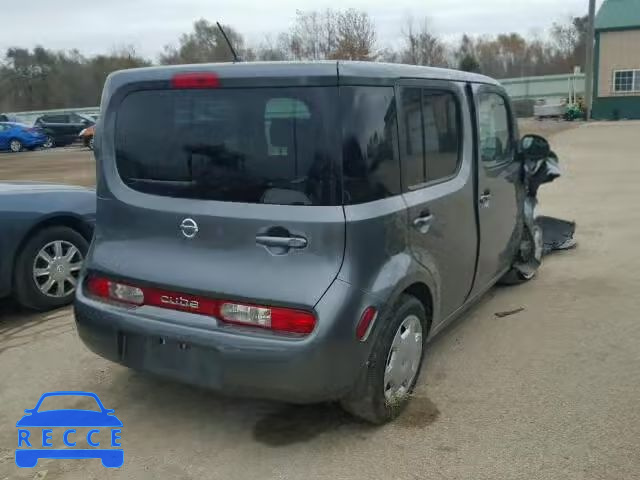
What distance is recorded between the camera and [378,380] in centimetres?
294

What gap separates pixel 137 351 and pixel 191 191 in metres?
0.84

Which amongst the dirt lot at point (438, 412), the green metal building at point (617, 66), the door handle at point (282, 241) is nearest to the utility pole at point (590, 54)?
the green metal building at point (617, 66)

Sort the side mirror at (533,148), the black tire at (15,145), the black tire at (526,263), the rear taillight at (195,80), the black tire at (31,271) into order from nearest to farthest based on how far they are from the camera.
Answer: the rear taillight at (195,80) → the black tire at (31,271) → the side mirror at (533,148) → the black tire at (526,263) → the black tire at (15,145)

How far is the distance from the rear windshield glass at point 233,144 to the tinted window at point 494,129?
1.70 m

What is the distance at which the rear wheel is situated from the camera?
90.8ft

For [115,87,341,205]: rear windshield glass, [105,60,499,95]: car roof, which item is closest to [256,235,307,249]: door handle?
[115,87,341,205]: rear windshield glass

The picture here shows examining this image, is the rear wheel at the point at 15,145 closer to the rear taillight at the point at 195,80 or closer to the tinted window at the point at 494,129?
the tinted window at the point at 494,129

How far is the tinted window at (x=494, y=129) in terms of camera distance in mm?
4086

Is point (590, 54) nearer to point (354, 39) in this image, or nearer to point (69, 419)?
point (354, 39)

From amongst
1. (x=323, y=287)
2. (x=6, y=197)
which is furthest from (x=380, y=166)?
(x=6, y=197)

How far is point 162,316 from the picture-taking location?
9.56ft

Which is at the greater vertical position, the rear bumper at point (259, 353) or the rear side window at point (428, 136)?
the rear side window at point (428, 136)

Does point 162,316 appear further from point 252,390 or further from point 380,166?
point 380,166

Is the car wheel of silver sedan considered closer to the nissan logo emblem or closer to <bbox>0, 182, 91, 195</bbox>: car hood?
<bbox>0, 182, 91, 195</bbox>: car hood
